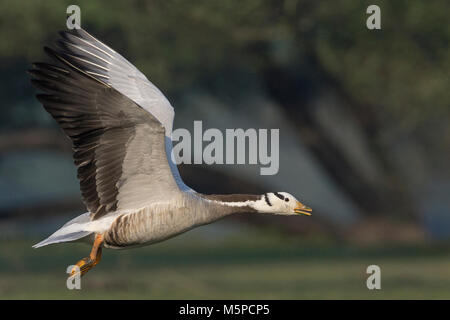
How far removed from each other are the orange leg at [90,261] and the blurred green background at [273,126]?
7.31 metres

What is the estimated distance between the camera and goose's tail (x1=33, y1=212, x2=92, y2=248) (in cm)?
984

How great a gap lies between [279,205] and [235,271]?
11.9 meters

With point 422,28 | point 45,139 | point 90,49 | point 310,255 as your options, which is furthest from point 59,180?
point 90,49

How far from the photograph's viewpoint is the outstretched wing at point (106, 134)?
956 cm

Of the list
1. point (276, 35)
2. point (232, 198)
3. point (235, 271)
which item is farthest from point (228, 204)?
point (276, 35)

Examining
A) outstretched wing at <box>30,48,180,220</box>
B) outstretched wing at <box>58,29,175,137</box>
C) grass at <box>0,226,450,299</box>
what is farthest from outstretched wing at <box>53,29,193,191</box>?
grass at <box>0,226,450,299</box>

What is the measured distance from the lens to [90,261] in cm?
1004

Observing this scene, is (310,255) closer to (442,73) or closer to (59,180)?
(442,73)

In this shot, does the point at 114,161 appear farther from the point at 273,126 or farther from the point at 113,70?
the point at 273,126

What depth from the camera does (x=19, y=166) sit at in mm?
30875

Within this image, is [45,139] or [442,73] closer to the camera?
[442,73]

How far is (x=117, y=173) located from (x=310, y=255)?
15618 millimetres

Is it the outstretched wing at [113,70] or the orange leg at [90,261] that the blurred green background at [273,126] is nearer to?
the outstretched wing at [113,70]

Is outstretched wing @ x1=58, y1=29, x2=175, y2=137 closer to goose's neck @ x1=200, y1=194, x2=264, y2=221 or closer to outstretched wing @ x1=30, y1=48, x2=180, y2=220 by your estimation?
outstretched wing @ x1=30, y1=48, x2=180, y2=220
